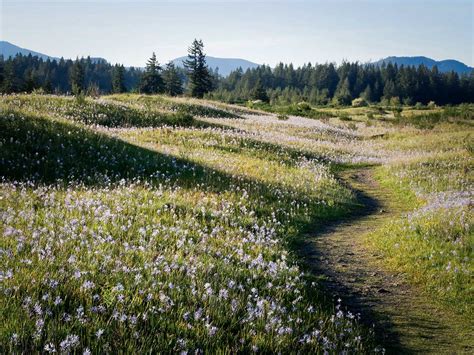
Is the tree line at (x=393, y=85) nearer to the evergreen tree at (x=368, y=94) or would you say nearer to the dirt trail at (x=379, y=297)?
the evergreen tree at (x=368, y=94)

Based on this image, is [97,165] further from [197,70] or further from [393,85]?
[393,85]

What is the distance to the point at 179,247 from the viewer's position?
6941mm

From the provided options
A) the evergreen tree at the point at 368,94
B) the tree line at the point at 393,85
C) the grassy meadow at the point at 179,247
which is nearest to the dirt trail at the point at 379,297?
the grassy meadow at the point at 179,247

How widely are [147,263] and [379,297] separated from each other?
4.04 metres

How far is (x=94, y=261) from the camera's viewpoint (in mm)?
5551

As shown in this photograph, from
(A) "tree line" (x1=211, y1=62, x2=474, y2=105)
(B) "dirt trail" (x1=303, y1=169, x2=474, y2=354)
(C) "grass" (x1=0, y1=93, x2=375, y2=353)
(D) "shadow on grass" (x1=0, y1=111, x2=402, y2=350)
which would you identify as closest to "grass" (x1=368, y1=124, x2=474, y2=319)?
(B) "dirt trail" (x1=303, y1=169, x2=474, y2=354)

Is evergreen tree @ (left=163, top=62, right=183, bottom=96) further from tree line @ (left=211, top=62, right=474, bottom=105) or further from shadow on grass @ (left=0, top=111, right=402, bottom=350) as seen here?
shadow on grass @ (left=0, top=111, right=402, bottom=350)

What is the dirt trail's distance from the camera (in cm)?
593

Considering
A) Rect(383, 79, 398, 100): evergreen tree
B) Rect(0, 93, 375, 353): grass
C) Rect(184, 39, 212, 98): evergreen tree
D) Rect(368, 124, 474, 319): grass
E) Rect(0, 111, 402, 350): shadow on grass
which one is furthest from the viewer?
Rect(383, 79, 398, 100): evergreen tree

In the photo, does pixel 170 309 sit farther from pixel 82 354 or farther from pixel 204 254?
pixel 204 254

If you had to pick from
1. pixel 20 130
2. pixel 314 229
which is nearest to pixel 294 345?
pixel 314 229

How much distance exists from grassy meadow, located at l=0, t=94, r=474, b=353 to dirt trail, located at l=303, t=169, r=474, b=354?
1.12 feet

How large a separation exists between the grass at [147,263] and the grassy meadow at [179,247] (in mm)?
28

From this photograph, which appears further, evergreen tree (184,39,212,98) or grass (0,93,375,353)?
evergreen tree (184,39,212,98)
